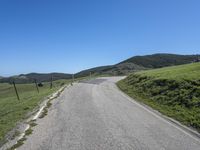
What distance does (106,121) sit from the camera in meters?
11.1

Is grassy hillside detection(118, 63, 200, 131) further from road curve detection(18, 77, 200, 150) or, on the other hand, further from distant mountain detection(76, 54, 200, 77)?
distant mountain detection(76, 54, 200, 77)

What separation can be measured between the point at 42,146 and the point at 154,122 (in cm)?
509

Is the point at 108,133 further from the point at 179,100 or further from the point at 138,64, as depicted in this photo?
the point at 138,64

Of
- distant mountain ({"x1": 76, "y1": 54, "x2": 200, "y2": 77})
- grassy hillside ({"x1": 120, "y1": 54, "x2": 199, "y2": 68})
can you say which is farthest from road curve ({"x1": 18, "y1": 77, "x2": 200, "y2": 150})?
grassy hillside ({"x1": 120, "y1": 54, "x2": 199, "y2": 68})

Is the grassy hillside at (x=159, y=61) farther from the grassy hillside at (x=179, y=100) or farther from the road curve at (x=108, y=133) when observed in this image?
the road curve at (x=108, y=133)

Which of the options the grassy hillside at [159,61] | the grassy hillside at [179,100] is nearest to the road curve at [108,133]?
the grassy hillside at [179,100]

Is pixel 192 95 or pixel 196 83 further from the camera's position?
pixel 196 83

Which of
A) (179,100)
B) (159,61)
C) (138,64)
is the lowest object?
(179,100)

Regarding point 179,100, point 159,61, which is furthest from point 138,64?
point 179,100

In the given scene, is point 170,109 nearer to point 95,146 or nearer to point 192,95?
point 192,95

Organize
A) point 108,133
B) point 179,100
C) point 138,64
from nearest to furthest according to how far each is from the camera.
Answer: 1. point 108,133
2. point 179,100
3. point 138,64

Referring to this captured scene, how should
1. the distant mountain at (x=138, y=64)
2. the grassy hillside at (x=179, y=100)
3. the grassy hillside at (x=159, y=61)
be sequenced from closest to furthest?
1. the grassy hillside at (x=179, y=100)
2. the distant mountain at (x=138, y=64)
3. the grassy hillside at (x=159, y=61)

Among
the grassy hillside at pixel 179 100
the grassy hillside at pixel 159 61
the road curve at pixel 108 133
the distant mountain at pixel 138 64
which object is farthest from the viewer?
the grassy hillside at pixel 159 61

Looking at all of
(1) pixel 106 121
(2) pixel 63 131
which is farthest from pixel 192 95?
(2) pixel 63 131
